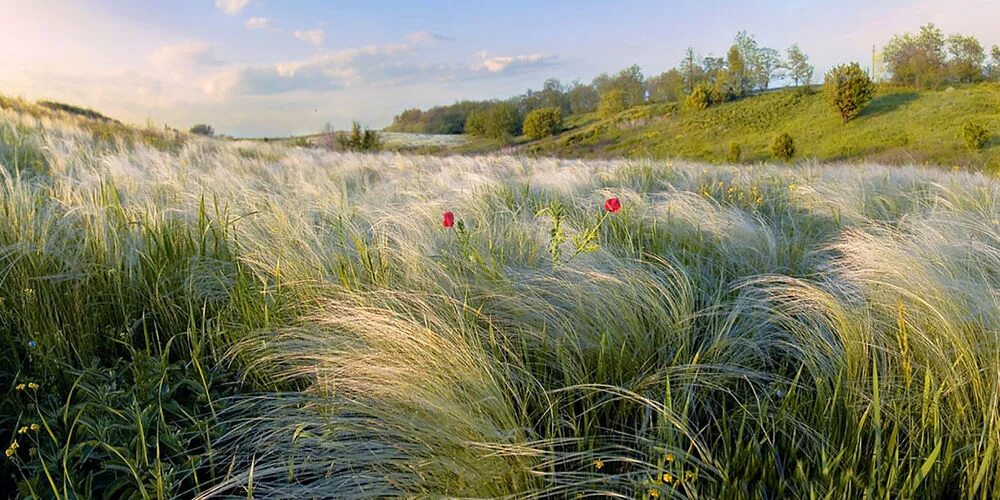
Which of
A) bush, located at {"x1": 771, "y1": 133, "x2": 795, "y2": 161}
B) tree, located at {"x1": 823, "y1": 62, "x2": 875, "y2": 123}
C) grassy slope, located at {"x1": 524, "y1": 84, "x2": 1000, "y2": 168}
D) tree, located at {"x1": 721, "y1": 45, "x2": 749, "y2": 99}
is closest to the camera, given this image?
grassy slope, located at {"x1": 524, "y1": 84, "x2": 1000, "y2": 168}

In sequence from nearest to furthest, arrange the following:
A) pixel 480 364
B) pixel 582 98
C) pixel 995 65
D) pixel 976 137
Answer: pixel 480 364, pixel 976 137, pixel 995 65, pixel 582 98

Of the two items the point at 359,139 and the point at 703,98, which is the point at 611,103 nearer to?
the point at 703,98

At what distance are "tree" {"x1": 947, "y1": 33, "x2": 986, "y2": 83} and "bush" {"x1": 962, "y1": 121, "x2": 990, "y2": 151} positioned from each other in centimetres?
2174

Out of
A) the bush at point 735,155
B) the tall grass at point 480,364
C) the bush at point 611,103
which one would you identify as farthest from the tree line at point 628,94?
the tall grass at point 480,364

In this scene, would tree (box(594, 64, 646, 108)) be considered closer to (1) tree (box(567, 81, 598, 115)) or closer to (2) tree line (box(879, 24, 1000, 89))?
(1) tree (box(567, 81, 598, 115))

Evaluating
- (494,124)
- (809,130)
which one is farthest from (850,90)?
(494,124)

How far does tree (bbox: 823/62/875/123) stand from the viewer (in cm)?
3097

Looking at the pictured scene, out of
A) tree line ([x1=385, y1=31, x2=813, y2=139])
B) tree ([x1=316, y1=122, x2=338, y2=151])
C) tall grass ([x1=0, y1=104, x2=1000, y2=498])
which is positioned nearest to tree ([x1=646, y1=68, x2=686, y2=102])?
tree line ([x1=385, y1=31, x2=813, y2=139])

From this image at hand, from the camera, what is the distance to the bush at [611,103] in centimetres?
5215

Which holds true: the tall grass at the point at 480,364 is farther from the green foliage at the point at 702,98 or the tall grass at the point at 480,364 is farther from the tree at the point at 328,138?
the green foliage at the point at 702,98

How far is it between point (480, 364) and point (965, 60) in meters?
55.3

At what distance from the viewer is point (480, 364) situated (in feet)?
3.93

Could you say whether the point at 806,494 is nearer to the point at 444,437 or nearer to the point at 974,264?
the point at 444,437

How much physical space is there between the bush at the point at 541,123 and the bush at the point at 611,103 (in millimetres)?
7345
